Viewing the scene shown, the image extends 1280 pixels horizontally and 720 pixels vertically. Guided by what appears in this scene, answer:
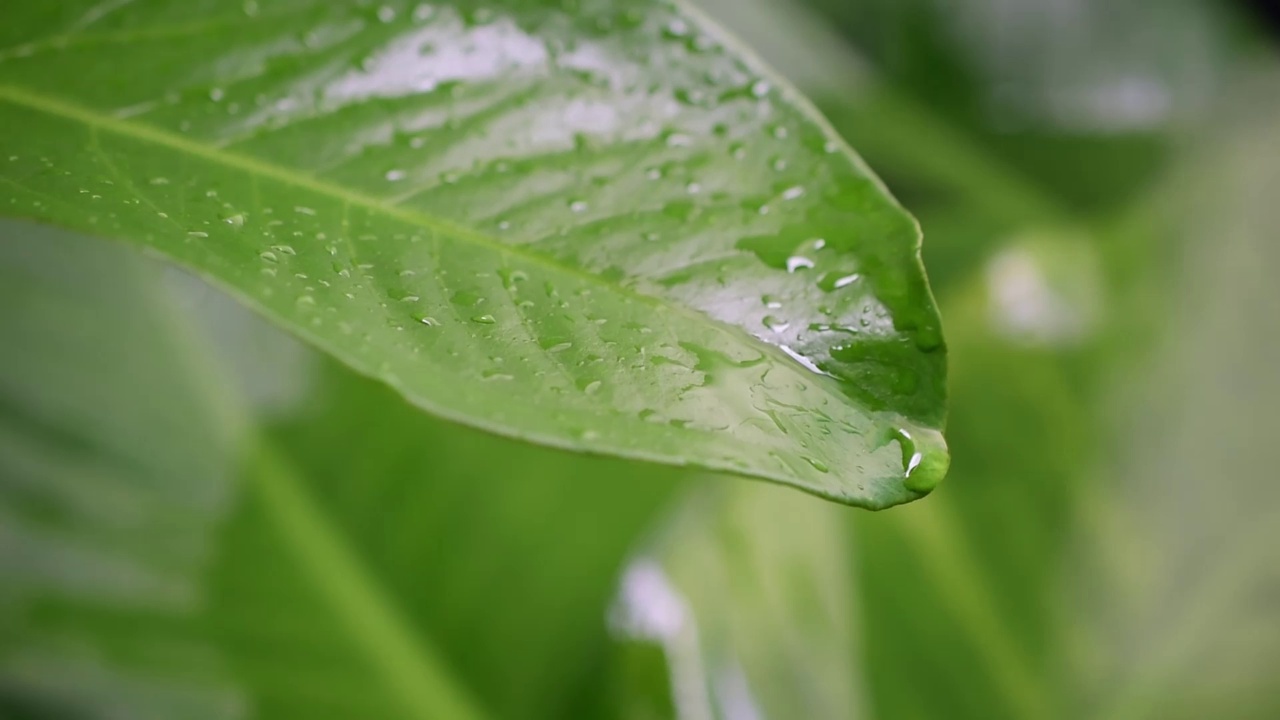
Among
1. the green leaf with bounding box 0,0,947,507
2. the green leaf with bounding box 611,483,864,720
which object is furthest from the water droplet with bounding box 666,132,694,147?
the green leaf with bounding box 611,483,864,720

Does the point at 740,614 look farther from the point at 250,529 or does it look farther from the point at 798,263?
the point at 798,263

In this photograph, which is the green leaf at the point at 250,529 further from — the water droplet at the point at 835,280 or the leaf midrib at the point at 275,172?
the water droplet at the point at 835,280

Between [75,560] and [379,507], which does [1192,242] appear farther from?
[75,560]

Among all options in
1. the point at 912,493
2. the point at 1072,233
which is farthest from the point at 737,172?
the point at 1072,233

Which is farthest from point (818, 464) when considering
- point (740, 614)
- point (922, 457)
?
point (740, 614)

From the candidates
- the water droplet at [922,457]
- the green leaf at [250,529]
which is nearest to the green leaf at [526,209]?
the water droplet at [922,457]

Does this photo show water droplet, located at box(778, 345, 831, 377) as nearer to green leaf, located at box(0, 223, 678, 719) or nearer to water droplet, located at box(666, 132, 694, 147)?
water droplet, located at box(666, 132, 694, 147)
